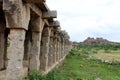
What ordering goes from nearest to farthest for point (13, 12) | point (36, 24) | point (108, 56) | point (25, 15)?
point (13, 12)
point (25, 15)
point (36, 24)
point (108, 56)

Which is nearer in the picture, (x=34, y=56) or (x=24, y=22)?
(x=24, y=22)

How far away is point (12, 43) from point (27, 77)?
8.98ft

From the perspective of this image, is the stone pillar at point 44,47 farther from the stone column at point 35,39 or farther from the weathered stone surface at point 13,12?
the weathered stone surface at point 13,12

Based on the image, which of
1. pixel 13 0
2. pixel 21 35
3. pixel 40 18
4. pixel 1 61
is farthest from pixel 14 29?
pixel 1 61

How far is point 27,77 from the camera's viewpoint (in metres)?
14.9

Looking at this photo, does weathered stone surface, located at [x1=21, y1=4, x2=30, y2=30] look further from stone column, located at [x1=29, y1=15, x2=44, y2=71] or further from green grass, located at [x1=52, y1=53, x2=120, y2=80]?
green grass, located at [x1=52, y1=53, x2=120, y2=80]

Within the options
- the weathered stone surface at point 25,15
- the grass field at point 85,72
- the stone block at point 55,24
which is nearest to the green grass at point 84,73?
the grass field at point 85,72

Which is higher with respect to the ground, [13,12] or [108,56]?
[13,12]

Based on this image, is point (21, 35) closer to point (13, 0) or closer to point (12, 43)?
point (12, 43)

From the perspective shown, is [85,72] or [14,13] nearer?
[14,13]

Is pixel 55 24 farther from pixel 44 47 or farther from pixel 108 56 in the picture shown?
pixel 108 56

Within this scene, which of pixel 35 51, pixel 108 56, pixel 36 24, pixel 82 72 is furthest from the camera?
pixel 108 56

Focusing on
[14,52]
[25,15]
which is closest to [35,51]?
[25,15]

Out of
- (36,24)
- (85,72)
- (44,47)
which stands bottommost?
(85,72)
